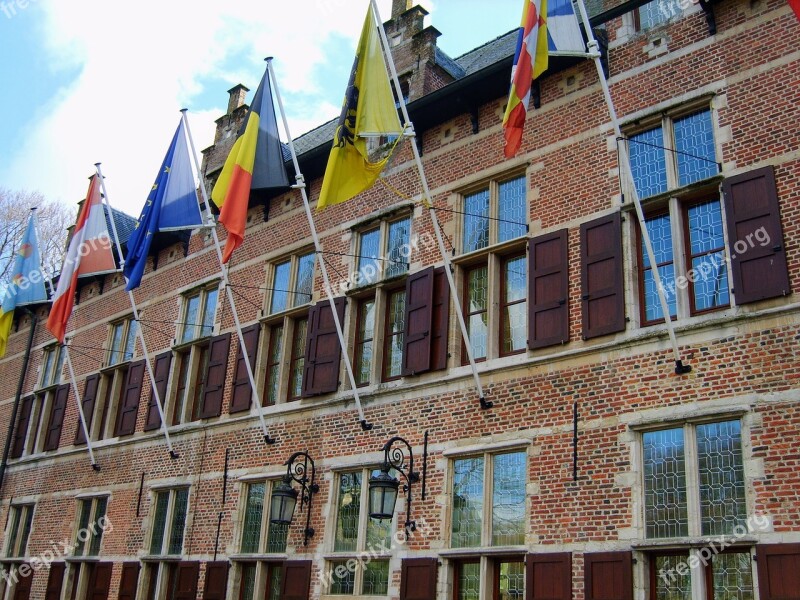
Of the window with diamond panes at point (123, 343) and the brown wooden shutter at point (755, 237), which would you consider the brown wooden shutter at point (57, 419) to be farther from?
the brown wooden shutter at point (755, 237)

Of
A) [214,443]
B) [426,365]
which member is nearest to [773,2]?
[426,365]

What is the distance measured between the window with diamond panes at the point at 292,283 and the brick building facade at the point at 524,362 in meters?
0.05

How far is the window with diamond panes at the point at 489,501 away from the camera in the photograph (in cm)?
984

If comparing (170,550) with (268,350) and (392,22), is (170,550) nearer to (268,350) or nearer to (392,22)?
(268,350)

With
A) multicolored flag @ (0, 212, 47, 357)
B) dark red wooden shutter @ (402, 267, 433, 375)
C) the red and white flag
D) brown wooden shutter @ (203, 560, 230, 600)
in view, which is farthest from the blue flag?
multicolored flag @ (0, 212, 47, 357)

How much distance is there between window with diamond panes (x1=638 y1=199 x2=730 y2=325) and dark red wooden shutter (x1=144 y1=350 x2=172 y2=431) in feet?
30.9

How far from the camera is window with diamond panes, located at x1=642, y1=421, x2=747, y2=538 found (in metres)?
8.20

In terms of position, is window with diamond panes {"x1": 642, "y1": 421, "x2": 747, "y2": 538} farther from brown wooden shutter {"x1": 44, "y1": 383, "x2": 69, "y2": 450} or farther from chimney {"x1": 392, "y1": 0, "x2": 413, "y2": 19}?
brown wooden shutter {"x1": 44, "y1": 383, "x2": 69, "y2": 450}

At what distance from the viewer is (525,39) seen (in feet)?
31.5

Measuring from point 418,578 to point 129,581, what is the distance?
6.59m

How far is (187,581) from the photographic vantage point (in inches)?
528

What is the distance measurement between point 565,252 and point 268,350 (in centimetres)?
579

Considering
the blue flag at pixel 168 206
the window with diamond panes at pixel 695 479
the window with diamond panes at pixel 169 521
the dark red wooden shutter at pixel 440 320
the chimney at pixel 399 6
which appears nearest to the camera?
the window with diamond panes at pixel 695 479

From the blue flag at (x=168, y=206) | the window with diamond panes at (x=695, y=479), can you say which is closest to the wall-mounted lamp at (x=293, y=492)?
the blue flag at (x=168, y=206)
